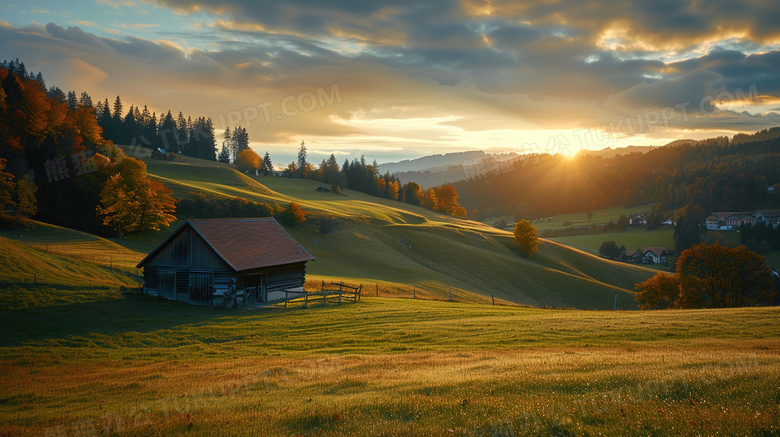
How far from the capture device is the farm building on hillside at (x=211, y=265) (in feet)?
116

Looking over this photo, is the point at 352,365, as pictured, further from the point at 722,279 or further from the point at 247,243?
the point at 722,279

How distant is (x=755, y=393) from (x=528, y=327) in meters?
16.1

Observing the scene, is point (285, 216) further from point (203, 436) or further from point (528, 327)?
point (203, 436)

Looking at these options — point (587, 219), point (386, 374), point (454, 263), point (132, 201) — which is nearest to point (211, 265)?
point (386, 374)

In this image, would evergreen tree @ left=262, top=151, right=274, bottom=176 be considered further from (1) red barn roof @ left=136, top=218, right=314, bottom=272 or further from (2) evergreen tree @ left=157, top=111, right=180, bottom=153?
(1) red barn roof @ left=136, top=218, right=314, bottom=272

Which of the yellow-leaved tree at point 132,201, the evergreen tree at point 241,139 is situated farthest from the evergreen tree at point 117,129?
the yellow-leaved tree at point 132,201

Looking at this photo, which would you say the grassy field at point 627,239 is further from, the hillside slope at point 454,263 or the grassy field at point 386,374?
the grassy field at point 386,374

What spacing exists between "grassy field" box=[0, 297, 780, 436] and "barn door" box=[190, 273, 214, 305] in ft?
19.6

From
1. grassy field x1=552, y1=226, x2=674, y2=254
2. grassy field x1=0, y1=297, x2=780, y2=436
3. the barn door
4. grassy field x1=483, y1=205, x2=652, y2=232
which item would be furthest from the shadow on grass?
grassy field x1=483, y1=205, x2=652, y2=232

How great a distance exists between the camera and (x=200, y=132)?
519ft

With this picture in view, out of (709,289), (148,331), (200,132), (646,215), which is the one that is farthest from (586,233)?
(148,331)

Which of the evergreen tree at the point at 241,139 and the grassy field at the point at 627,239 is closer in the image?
the grassy field at the point at 627,239

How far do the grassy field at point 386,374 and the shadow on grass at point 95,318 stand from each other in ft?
0.47

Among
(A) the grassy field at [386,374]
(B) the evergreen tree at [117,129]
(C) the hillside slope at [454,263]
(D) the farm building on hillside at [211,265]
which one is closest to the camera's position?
(A) the grassy field at [386,374]
